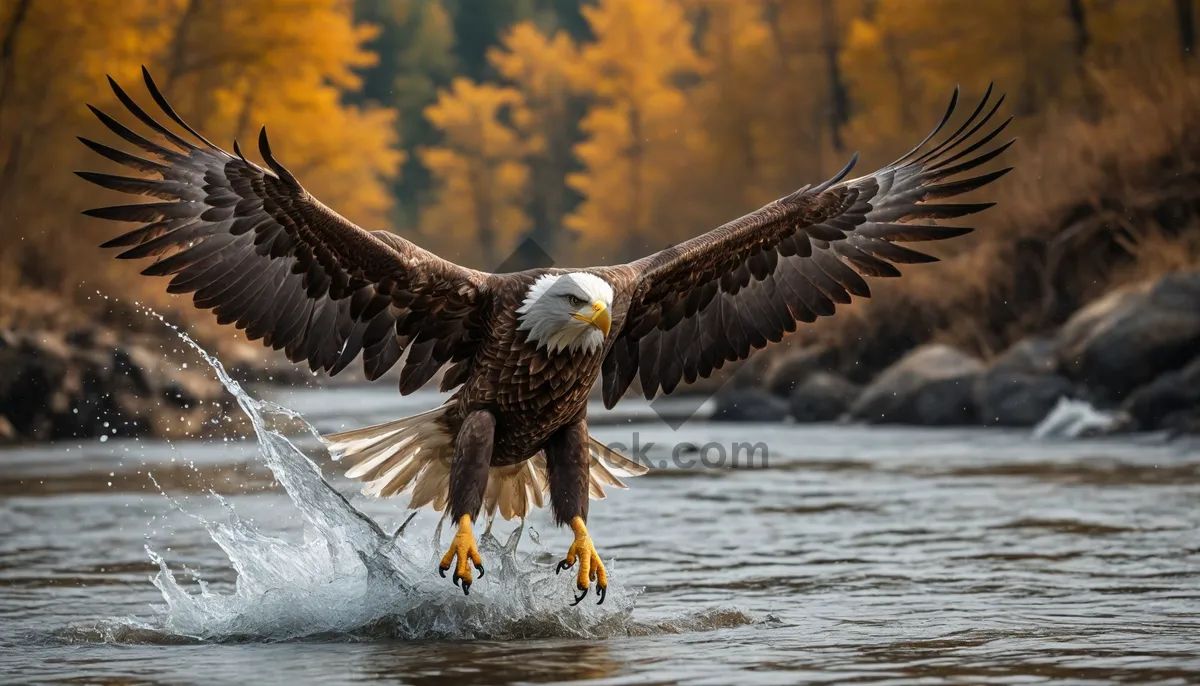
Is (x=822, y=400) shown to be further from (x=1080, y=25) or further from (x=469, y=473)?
(x=469, y=473)

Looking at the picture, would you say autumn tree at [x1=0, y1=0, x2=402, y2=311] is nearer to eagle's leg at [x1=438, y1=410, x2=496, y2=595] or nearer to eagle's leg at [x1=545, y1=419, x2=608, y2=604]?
eagle's leg at [x1=545, y1=419, x2=608, y2=604]

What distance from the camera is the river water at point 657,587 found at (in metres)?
5.25

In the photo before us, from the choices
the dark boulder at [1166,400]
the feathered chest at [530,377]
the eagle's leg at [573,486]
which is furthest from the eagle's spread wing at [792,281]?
the dark boulder at [1166,400]

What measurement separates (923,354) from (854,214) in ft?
34.2

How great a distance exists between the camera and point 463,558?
5969mm

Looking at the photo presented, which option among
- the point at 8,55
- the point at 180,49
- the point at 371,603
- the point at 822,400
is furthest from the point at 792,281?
the point at 180,49

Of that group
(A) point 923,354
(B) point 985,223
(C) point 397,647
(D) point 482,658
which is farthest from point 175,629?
(B) point 985,223

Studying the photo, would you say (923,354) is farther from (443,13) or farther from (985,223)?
(443,13)

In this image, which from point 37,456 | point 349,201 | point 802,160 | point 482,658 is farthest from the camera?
point 349,201

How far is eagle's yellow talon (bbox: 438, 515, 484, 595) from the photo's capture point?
19.5 ft

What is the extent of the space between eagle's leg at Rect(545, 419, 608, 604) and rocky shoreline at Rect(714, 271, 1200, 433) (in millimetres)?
8354

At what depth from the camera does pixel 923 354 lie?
1764 centimetres

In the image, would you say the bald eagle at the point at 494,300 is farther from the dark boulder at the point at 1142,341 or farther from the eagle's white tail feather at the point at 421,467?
the dark boulder at the point at 1142,341

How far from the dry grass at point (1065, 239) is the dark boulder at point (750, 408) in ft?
4.51
